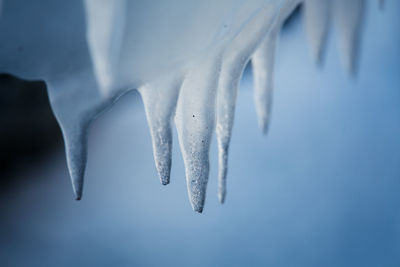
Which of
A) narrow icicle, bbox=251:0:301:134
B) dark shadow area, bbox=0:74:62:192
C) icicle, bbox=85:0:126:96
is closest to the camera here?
icicle, bbox=85:0:126:96

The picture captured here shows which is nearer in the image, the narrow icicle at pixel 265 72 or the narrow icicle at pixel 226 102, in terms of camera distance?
the narrow icicle at pixel 226 102

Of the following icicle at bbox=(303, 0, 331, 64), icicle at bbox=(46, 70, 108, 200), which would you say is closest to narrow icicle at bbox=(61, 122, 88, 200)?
icicle at bbox=(46, 70, 108, 200)

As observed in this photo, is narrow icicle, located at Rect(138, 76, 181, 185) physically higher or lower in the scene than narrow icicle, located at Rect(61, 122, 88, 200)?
higher

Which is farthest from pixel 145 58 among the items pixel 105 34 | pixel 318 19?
pixel 318 19

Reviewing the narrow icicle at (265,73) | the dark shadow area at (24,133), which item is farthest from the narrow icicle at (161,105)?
the dark shadow area at (24,133)

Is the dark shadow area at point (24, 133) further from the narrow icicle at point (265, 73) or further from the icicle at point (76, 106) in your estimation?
the icicle at point (76, 106)

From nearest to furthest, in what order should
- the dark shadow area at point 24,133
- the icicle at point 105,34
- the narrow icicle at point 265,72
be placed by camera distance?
1. the icicle at point 105,34
2. the narrow icicle at point 265,72
3. the dark shadow area at point 24,133

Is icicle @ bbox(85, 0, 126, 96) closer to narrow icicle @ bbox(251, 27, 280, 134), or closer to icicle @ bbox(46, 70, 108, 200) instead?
icicle @ bbox(46, 70, 108, 200)
